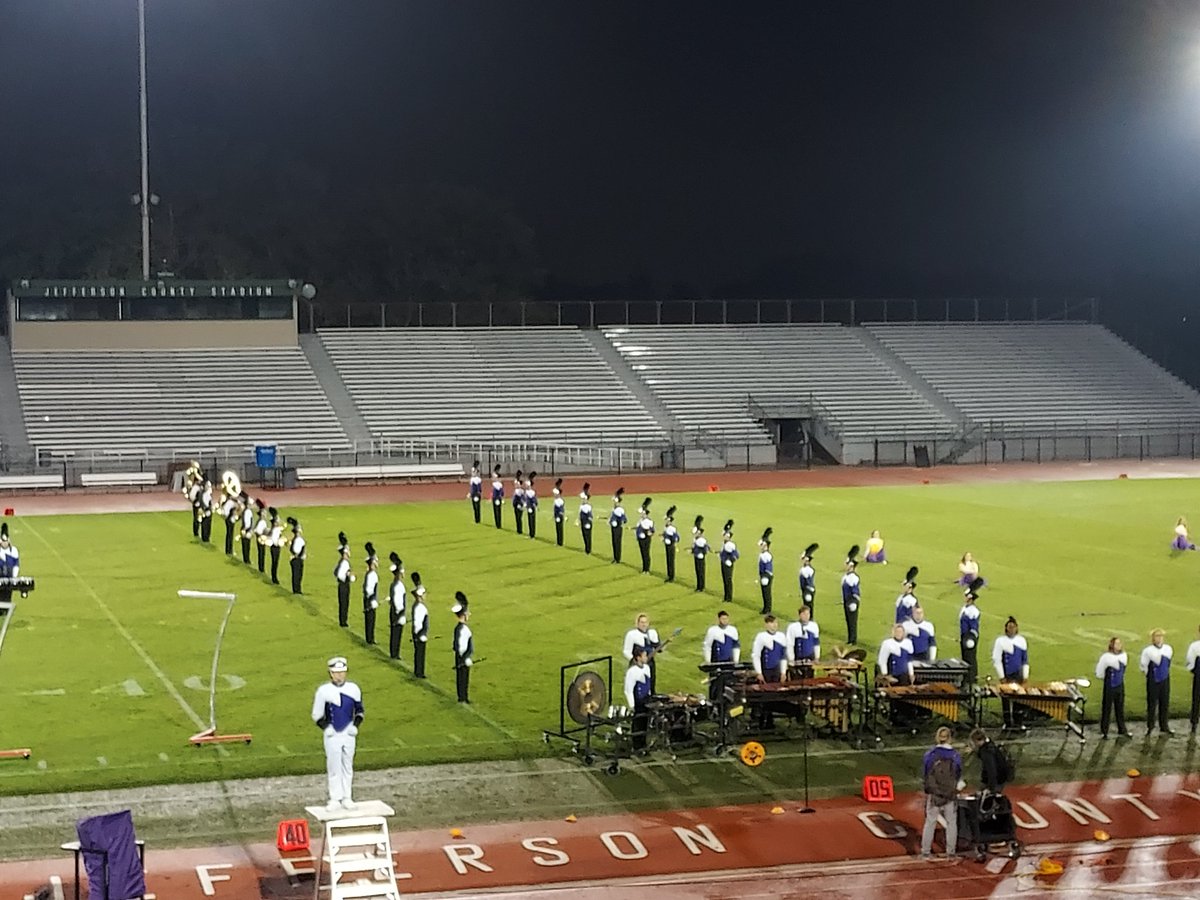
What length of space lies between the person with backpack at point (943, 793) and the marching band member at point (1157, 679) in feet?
13.6

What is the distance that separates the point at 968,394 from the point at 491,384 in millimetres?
16862

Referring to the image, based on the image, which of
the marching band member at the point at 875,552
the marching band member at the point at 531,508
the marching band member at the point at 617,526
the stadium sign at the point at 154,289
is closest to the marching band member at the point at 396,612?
the marching band member at the point at 617,526

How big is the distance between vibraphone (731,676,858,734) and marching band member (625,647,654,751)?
885mm

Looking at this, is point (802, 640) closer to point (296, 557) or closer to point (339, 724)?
point (339, 724)

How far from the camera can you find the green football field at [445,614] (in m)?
15.1

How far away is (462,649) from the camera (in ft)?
52.9

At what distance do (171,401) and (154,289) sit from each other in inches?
180

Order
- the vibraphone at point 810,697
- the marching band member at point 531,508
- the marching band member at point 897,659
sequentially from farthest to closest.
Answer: the marching band member at point 531,508, the marching band member at point 897,659, the vibraphone at point 810,697

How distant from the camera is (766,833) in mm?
12164

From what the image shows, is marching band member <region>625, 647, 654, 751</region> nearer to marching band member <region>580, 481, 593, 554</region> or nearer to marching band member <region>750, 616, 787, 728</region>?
marching band member <region>750, 616, 787, 728</region>

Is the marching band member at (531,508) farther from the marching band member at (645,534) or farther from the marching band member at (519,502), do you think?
the marching band member at (645,534)

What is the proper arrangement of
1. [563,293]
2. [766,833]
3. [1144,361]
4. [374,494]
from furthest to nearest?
[563,293], [1144,361], [374,494], [766,833]

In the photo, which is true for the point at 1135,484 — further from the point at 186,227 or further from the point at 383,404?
the point at 186,227

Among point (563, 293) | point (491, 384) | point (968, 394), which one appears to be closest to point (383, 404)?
point (491, 384)
